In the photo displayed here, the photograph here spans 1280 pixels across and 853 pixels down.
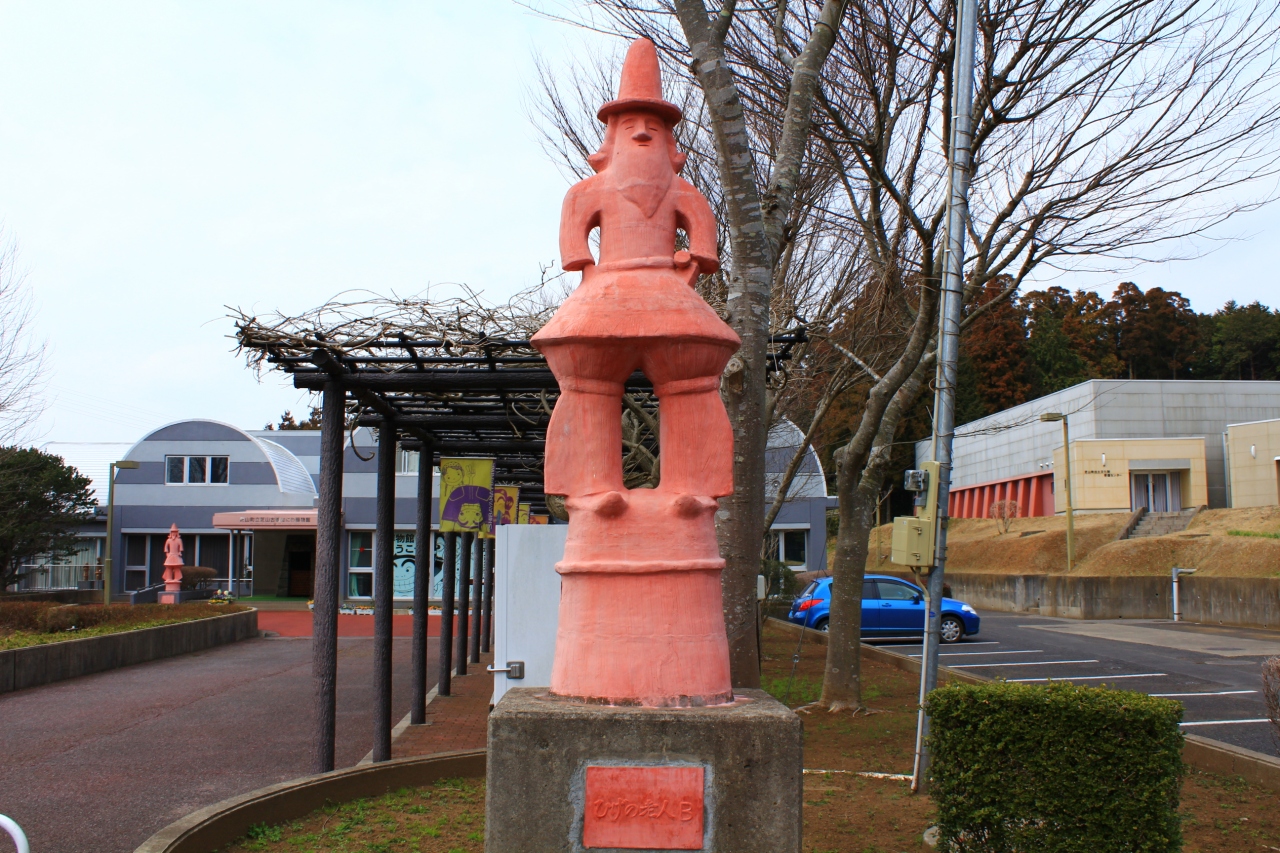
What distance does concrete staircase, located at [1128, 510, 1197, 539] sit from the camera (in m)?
29.6

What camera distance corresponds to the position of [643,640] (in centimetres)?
395

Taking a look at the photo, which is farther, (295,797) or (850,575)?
(850,575)

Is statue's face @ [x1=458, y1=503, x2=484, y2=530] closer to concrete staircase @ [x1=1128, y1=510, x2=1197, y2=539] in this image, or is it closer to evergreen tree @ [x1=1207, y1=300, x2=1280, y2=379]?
concrete staircase @ [x1=1128, y1=510, x2=1197, y2=539]

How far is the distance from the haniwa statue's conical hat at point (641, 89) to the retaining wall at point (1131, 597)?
21301 mm

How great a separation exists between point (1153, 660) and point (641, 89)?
595 inches

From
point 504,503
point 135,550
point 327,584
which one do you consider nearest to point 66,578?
point 135,550

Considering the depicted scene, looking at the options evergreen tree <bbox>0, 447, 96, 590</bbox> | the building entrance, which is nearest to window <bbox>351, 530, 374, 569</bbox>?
evergreen tree <bbox>0, 447, 96, 590</bbox>

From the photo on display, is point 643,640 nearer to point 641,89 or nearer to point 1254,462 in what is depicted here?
point 641,89

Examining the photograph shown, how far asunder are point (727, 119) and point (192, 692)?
34.6ft

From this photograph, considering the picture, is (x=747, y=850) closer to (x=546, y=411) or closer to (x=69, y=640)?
(x=546, y=411)

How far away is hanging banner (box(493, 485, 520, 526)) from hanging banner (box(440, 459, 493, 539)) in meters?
1.74

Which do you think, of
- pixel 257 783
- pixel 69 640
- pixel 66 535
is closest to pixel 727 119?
pixel 257 783

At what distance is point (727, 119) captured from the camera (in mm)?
6430

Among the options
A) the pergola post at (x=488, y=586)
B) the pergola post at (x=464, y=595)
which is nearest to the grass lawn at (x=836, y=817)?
the pergola post at (x=464, y=595)
